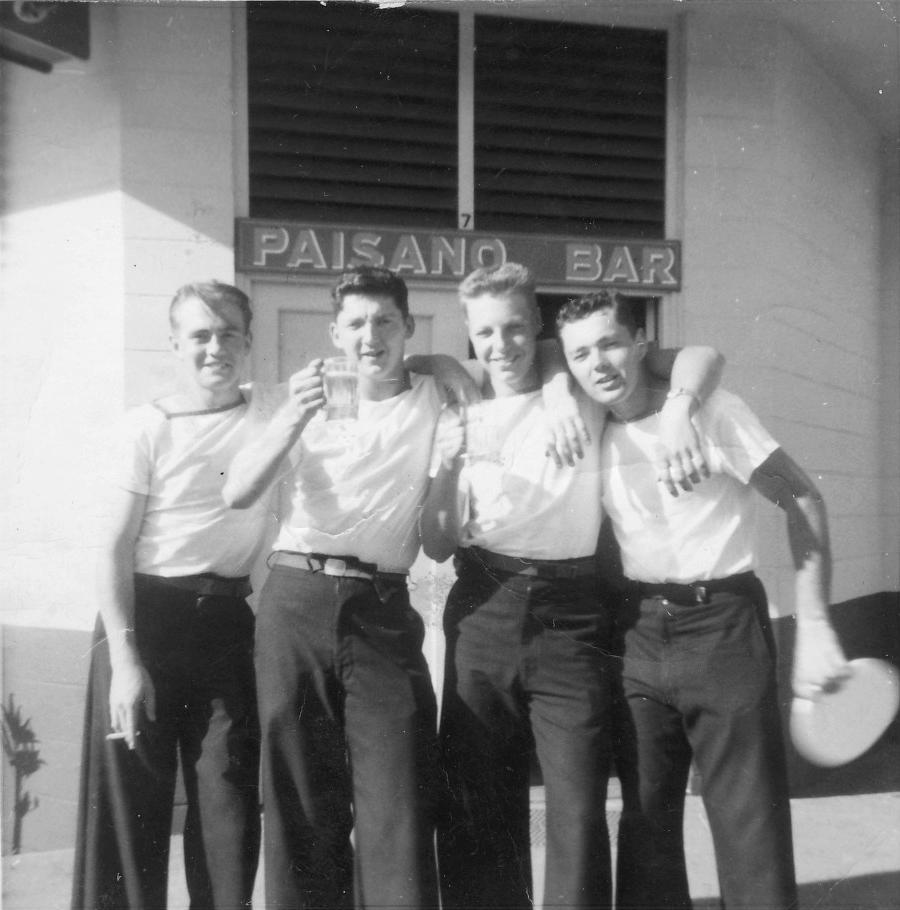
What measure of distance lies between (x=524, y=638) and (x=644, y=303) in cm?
205

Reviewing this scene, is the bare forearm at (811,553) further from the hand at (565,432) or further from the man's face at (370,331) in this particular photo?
the man's face at (370,331)

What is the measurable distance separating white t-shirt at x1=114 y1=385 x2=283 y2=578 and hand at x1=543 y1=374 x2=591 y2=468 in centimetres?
83

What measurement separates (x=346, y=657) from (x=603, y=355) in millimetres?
1037

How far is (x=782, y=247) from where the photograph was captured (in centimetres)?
386

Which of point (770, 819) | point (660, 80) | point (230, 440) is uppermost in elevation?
point (660, 80)

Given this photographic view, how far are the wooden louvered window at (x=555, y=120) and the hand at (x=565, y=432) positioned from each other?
5.22 ft

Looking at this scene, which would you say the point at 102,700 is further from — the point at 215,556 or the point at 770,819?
the point at 770,819

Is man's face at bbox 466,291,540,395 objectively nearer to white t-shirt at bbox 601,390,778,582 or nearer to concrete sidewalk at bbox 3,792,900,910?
white t-shirt at bbox 601,390,778,582

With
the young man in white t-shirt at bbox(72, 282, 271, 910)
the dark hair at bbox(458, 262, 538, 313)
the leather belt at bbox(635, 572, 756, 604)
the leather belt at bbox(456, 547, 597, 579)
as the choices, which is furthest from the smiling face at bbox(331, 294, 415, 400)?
the leather belt at bbox(635, 572, 756, 604)

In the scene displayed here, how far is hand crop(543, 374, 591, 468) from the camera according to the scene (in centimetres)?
217

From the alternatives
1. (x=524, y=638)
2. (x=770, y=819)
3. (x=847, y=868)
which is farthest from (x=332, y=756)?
(x=847, y=868)

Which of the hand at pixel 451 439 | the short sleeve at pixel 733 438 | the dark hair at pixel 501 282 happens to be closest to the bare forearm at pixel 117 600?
the hand at pixel 451 439

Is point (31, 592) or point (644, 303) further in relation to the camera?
point (644, 303)

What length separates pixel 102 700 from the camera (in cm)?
241
